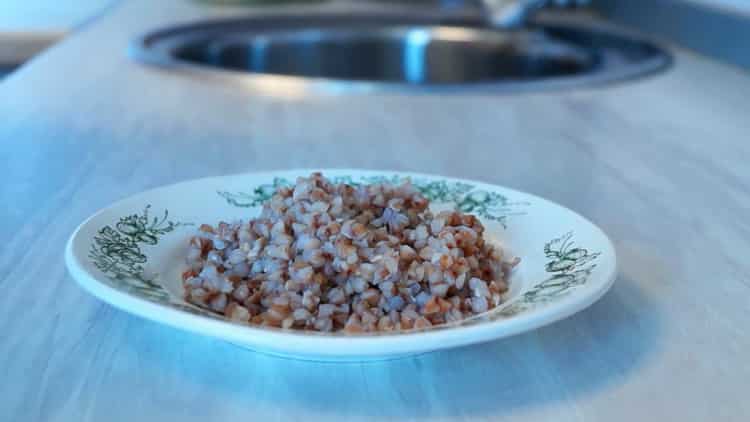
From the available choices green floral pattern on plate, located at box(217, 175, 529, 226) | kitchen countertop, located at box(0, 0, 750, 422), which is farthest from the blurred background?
green floral pattern on plate, located at box(217, 175, 529, 226)

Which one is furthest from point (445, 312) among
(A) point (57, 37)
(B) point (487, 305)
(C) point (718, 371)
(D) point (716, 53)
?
(A) point (57, 37)

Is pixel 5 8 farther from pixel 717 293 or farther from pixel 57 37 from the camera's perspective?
pixel 717 293

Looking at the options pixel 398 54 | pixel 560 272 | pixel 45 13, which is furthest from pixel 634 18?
pixel 45 13

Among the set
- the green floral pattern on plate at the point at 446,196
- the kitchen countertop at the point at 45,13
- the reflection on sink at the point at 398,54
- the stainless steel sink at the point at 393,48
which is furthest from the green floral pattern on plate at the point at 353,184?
the kitchen countertop at the point at 45,13

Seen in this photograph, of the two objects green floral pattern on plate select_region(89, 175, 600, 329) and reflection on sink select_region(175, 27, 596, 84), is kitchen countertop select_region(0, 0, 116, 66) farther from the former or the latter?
green floral pattern on plate select_region(89, 175, 600, 329)

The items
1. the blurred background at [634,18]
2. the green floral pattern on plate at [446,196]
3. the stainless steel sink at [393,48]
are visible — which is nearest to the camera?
the green floral pattern on plate at [446,196]

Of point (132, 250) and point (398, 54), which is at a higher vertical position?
point (132, 250)

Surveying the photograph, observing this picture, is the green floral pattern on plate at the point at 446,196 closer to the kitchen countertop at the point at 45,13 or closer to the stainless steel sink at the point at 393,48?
the stainless steel sink at the point at 393,48

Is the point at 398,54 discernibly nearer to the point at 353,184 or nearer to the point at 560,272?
the point at 353,184
